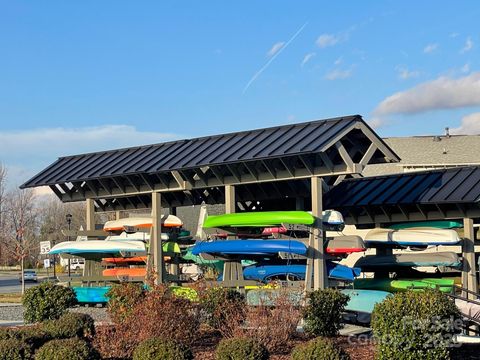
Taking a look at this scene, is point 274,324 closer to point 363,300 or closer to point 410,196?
point 363,300

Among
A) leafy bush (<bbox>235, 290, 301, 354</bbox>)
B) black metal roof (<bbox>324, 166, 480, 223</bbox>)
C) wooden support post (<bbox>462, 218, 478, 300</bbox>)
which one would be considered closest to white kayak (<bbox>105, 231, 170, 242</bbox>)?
black metal roof (<bbox>324, 166, 480, 223</bbox>)

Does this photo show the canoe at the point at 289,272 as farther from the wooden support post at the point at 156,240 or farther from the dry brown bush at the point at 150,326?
the dry brown bush at the point at 150,326

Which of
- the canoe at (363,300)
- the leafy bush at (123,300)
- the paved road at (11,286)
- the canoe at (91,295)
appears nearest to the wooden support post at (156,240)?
the canoe at (91,295)

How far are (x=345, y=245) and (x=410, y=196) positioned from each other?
3.29m

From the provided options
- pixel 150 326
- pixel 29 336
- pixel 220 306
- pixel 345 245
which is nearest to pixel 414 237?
pixel 345 245

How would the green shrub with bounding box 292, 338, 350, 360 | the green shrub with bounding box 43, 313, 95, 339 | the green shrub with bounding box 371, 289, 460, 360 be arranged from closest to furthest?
1. the green shrub with bounding box 292, 338, 350, 360
2. the green shrub with bounding box 371, 289, 460, 360
3. the green shrub with bounding box 43, 313, 95, 339

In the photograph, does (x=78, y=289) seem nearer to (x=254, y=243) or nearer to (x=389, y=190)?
(x=254, y=243)

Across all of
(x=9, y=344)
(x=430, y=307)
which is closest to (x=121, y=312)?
(x=9, y=344)

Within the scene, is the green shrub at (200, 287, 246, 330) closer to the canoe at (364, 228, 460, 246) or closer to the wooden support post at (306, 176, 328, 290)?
the wooden support post at (306, 176, 328, 290)

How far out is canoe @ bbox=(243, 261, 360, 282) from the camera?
21.1 metres

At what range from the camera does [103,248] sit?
2631 cm

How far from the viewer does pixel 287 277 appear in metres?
21.6

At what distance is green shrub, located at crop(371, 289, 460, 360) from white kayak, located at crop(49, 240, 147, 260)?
54.6 feet

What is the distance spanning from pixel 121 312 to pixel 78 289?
1410cm
